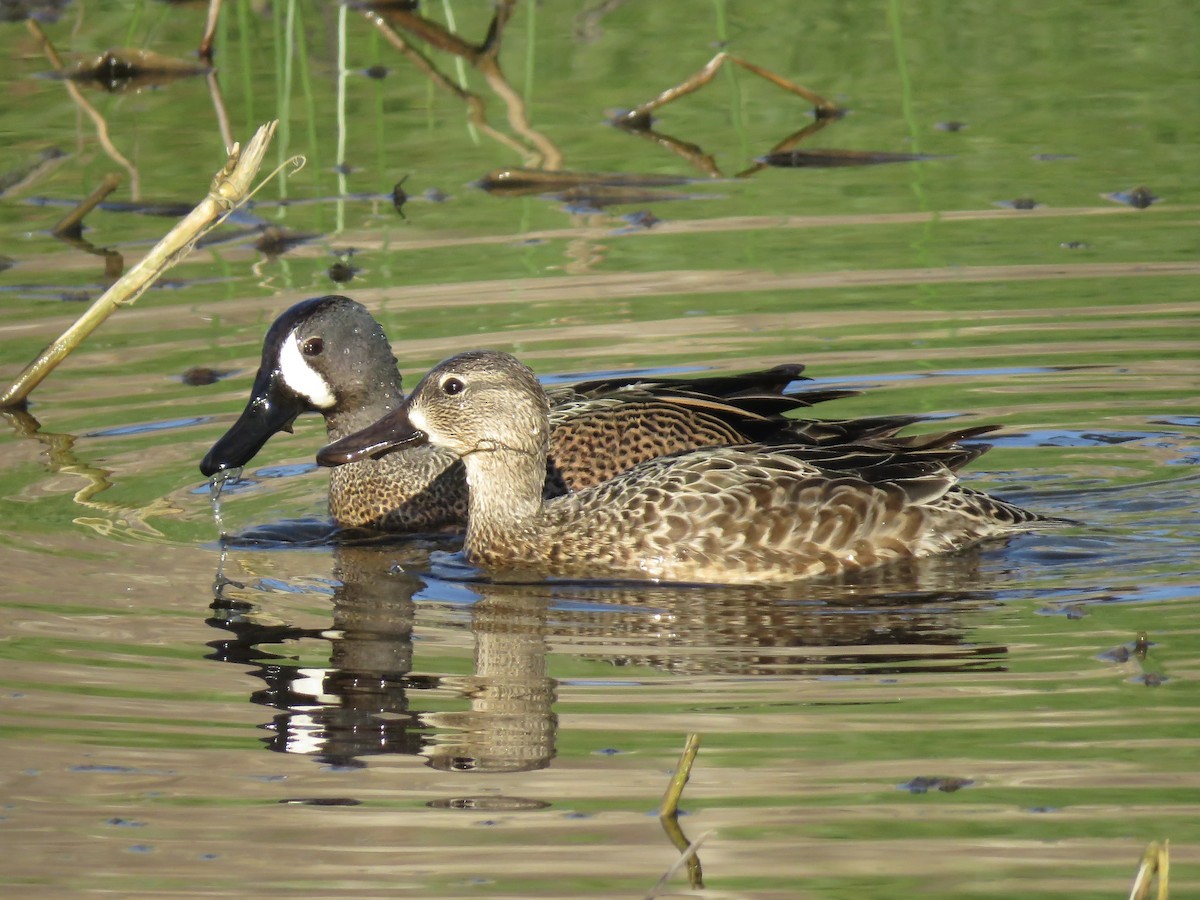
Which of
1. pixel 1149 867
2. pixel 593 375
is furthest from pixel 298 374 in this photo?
pixel 1149 867

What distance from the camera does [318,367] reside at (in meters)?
8.51

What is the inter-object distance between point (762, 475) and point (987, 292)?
3.25 meters

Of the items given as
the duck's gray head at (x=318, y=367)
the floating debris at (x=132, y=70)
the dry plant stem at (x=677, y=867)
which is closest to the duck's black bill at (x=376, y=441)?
the duck's gray head at (x=318, y=367)

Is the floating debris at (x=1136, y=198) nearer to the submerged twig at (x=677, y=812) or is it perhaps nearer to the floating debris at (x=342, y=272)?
the floating debris at (x=342, y=272)

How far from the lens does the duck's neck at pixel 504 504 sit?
24.8ft

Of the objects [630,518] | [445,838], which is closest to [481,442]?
[630,518]

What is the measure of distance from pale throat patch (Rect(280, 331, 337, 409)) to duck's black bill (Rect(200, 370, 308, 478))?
35 millimetres

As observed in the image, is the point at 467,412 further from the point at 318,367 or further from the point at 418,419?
the point at 318,367

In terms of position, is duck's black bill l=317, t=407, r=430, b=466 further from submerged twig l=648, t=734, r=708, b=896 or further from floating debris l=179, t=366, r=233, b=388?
submerged twig l=648, t=734, r=708, b=896

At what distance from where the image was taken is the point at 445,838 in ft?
16.1

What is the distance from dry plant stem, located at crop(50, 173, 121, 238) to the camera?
11.0 metres

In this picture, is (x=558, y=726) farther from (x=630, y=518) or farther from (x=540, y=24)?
(x=540, y=24)

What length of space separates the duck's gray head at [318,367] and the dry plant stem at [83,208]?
2.83m

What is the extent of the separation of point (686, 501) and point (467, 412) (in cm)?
86
